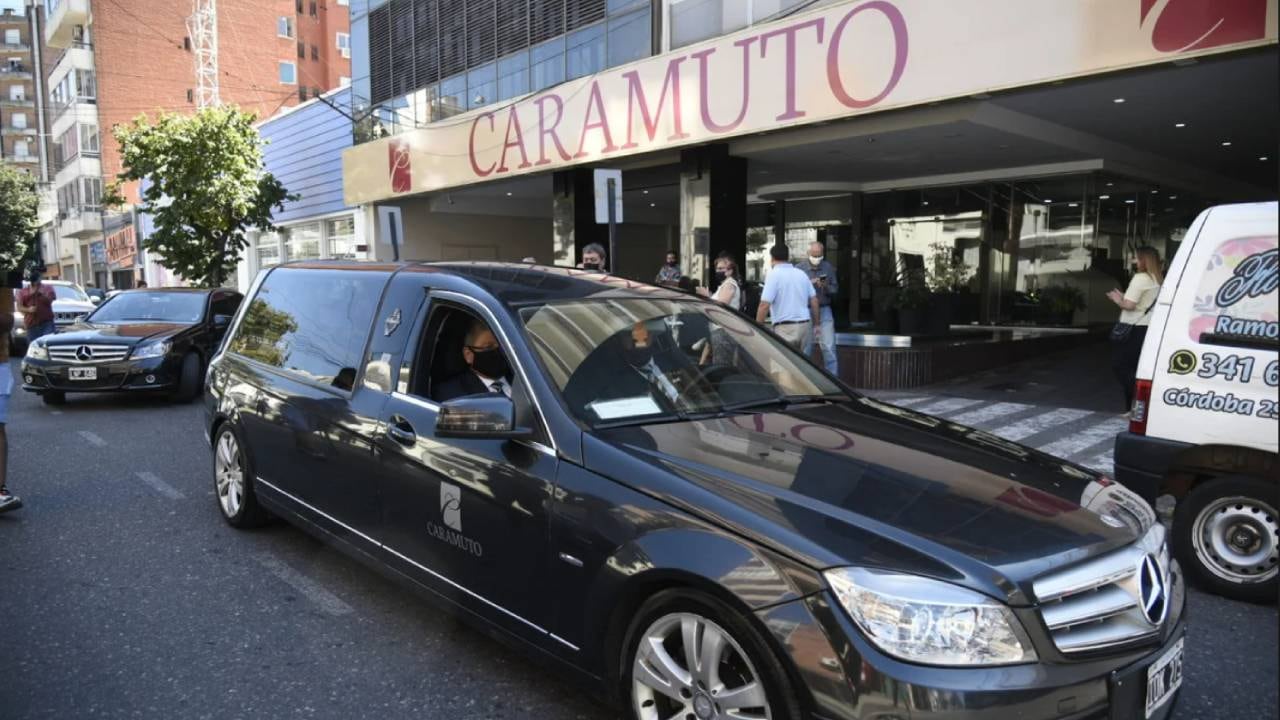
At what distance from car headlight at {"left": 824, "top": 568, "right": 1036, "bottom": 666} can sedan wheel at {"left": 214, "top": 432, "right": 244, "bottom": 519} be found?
418 cm

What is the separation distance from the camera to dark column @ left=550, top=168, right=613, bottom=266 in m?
17.7

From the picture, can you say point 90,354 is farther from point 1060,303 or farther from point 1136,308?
point 1060,303

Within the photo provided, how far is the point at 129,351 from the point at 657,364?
368 inches

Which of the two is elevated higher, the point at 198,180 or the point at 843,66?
the point at 843,66

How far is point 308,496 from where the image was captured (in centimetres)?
429

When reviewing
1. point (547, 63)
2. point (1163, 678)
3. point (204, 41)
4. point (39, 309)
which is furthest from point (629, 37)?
point (204, 41)

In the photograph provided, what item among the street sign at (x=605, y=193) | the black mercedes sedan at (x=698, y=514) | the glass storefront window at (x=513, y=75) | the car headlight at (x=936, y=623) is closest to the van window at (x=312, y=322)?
the black mercedes sedan at (x=698, y=514)

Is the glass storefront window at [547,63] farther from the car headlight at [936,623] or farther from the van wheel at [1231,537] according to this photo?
the car headlight at [936,623]

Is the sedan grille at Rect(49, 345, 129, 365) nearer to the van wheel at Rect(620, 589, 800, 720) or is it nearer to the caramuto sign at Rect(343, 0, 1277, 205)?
the caramuto sign at Rect(343, 0, 1277, 205)

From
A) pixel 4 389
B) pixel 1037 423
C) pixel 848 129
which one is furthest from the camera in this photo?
pixel 848 129

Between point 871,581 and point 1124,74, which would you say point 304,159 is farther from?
point 871,581

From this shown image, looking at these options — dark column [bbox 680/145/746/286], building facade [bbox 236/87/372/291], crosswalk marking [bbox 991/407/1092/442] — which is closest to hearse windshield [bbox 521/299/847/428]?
crosswalk marking [bbox 991/407/1092/442]

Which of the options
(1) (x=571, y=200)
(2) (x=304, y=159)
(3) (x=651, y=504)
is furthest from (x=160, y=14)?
(3) (x=651, y=504)

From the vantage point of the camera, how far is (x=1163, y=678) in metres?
2.38
